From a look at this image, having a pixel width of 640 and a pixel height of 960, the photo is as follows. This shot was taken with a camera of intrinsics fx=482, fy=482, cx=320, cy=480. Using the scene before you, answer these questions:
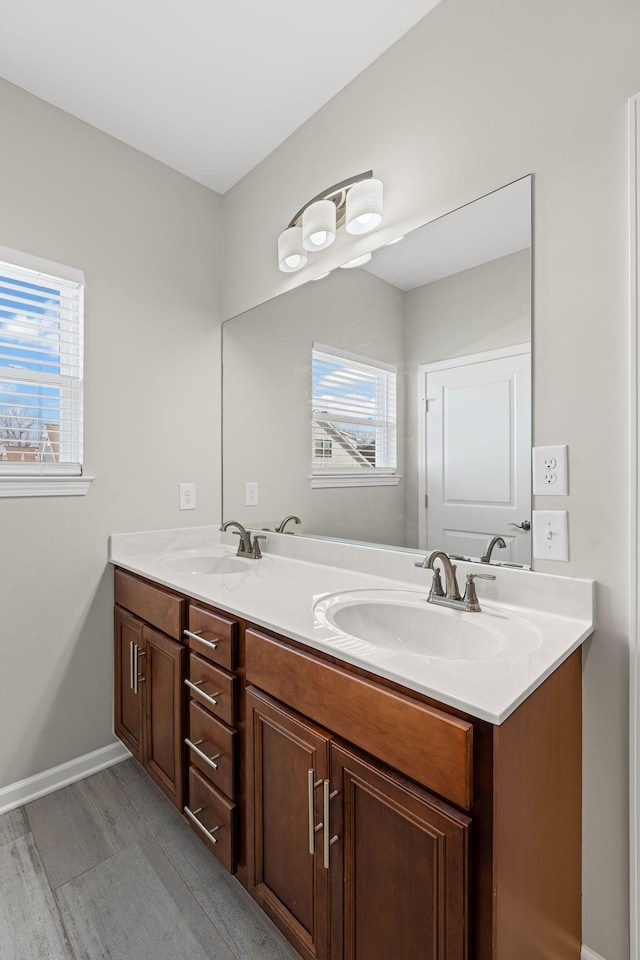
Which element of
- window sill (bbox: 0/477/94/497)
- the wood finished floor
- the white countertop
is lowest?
the wood finished floor

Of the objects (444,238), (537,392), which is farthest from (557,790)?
(444,238)

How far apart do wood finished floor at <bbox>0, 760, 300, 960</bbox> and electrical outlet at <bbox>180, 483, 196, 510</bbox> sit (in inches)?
45.2

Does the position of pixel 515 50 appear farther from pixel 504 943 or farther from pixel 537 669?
pixel 504 943

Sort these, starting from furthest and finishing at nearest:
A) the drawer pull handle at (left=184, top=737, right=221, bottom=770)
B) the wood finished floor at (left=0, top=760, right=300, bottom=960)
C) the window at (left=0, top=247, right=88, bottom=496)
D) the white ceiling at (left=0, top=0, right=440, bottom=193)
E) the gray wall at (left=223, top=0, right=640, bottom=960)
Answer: the window at (left=0, top=247, right=88, bottom=496)
the white ceiling at (left=0, top=0, right=440, bottom=193)
the drawer pull handle at (left=184, top=737, right=221, bottom=770)
the wood finished floor at (left=0, top=760, right=300, bottom=960)
the gray wall at (left=223, top=0, right=640, bottom=960)

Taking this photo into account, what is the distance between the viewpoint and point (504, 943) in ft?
2.58

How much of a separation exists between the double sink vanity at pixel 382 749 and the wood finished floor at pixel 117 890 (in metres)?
0.14

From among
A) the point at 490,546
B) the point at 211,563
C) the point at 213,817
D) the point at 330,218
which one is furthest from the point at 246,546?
the point at 330,218

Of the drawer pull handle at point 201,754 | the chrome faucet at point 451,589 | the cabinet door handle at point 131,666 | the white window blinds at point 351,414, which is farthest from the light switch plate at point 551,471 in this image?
the cabinet door handle at point 131,666

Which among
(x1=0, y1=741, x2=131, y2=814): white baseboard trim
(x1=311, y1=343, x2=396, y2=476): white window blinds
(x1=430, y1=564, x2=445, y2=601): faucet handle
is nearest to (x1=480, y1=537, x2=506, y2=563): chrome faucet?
(x1=430, y1=564, x2=445, y2=601): faucet handle

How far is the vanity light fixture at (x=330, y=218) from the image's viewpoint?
1.57m

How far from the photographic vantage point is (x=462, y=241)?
4.59 ft

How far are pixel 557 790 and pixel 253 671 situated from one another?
72cm

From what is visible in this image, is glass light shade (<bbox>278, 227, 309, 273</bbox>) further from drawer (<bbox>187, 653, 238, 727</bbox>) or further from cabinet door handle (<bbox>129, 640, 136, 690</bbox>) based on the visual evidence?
cabinet door handle (<bbox>129, 640, 136, 690</bbox>)

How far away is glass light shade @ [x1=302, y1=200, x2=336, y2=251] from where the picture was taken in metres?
1.70
